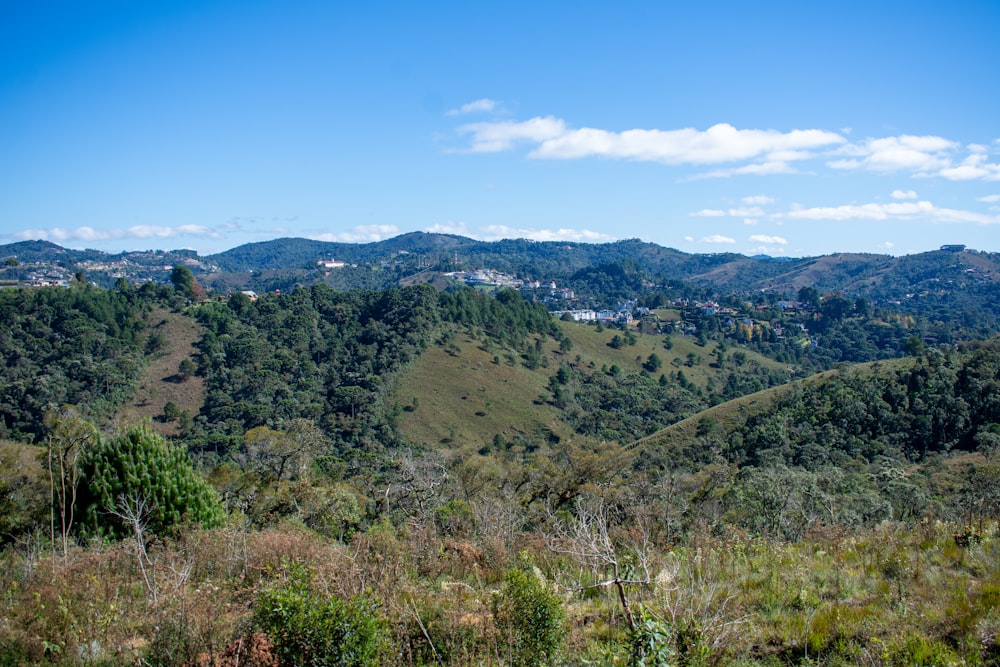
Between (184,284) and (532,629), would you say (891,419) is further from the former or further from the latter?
(184,284)

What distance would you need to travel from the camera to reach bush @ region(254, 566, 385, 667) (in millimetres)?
4848

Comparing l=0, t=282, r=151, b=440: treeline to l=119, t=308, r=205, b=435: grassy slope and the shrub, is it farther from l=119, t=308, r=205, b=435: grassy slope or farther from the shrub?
the shrub

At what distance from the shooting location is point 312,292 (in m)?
79.2

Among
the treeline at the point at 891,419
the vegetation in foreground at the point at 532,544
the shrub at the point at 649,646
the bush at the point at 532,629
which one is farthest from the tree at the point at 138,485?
the treeline at the point at 891,419

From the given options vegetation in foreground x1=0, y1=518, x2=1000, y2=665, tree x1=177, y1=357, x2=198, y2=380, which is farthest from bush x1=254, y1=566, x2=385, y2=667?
tree x1=177, y1=357, x2=198, y2=380

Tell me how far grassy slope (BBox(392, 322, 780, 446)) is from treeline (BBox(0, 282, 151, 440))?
25.3 meters

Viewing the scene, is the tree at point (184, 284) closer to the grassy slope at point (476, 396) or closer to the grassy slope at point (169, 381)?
the grassy slope at point (169, 381)

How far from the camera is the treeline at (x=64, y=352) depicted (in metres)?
47.0

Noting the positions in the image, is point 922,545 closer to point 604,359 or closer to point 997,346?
point 997,346

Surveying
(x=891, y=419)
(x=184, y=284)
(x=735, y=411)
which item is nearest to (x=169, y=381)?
(x=184, y=284)

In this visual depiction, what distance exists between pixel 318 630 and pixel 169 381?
60.8 meters

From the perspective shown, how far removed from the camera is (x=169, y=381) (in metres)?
57.6

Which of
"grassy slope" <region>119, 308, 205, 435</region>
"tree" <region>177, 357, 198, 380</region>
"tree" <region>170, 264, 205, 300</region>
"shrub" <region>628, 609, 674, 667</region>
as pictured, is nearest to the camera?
"shrub" <region>628, 609, 674, 667</region>

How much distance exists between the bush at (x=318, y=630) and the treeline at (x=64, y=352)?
156 ft
